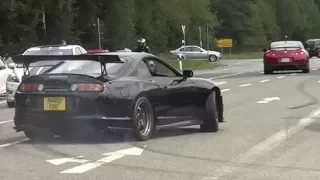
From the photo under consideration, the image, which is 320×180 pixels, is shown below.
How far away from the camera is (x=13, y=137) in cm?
1210

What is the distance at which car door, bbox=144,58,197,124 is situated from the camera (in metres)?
11.6

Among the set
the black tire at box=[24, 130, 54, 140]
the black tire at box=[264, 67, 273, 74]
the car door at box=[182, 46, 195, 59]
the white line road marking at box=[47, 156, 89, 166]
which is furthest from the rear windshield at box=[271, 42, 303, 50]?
the car door at box=[182, 46, 195, 59]

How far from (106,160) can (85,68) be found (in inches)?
85.3

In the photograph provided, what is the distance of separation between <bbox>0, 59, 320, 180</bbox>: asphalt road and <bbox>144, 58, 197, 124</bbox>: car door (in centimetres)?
33

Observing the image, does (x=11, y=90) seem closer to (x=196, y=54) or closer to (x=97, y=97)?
(x=97, y=97)

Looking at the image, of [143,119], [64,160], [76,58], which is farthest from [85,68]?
[64,160]

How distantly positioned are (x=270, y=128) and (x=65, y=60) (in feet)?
11.7

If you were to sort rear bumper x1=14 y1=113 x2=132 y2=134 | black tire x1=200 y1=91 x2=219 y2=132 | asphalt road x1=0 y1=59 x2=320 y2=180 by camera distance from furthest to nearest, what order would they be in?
black tire x1=200 y1=91 x2=219 y2=132 < rear bumper x1=14 y1=113 x2=132 y2=134 < asphalt road x1=0 y1=59 x2=320 y2=180

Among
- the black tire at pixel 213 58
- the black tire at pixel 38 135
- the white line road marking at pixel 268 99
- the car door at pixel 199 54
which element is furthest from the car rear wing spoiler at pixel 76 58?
the car door at pixel 199 54

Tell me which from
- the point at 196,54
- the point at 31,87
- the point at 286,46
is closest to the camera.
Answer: the point at 31,87

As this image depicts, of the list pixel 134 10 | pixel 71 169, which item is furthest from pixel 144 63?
pixel 134 10

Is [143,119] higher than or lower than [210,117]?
higher

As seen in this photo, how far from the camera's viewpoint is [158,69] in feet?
39.1

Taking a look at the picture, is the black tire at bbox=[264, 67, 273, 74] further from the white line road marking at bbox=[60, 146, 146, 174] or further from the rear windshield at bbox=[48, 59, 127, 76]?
the white line road marking at bbox=[60, 146, 146, 174]
